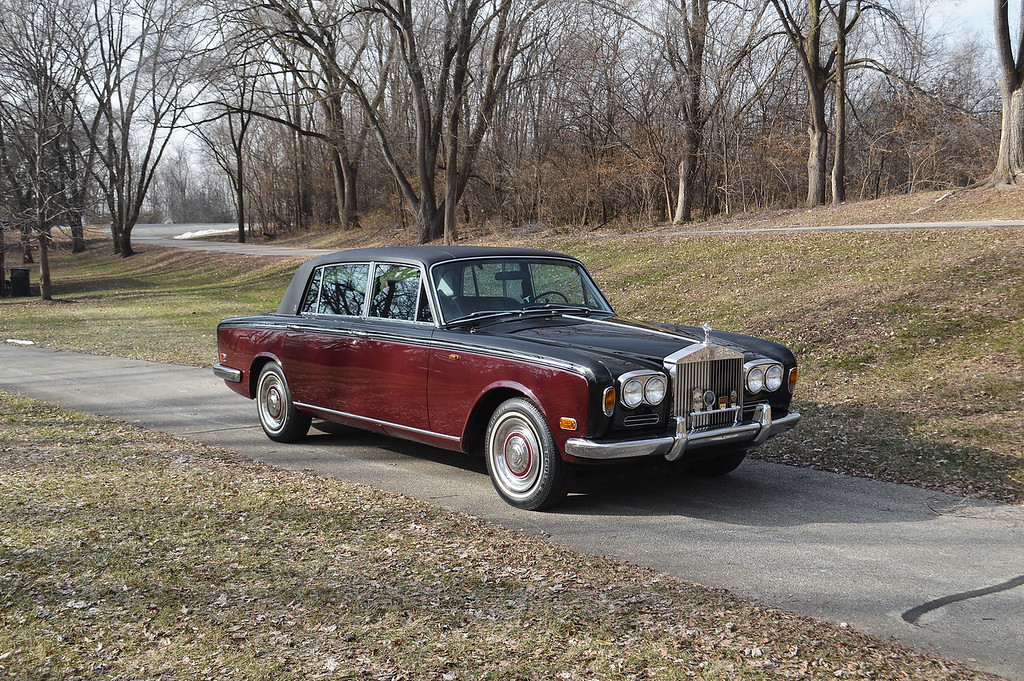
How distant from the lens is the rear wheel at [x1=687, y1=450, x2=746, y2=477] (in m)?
6.54

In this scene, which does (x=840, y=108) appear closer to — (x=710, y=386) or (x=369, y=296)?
(x=369, y=296)

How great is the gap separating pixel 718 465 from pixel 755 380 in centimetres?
90

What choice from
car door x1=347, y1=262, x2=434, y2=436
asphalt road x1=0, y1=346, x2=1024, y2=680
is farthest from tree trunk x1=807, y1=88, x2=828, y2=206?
car door x1=347, y1=262, x2=434, y2=436

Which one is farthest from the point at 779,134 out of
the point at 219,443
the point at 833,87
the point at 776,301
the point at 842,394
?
the point at 219,443

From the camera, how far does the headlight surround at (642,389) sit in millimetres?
5348

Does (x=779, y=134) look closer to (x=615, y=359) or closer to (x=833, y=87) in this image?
(x=833, y=87)

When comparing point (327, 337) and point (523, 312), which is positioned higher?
point (523, 312)

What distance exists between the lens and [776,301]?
13.5 meters

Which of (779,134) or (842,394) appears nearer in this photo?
(842,394)

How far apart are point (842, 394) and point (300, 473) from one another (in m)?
5.72

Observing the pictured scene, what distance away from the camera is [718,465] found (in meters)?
6.61

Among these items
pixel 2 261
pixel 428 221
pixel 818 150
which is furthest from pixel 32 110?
pixel 818 150

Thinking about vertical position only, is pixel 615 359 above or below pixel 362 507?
above

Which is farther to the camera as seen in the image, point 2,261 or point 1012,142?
point 2,261
